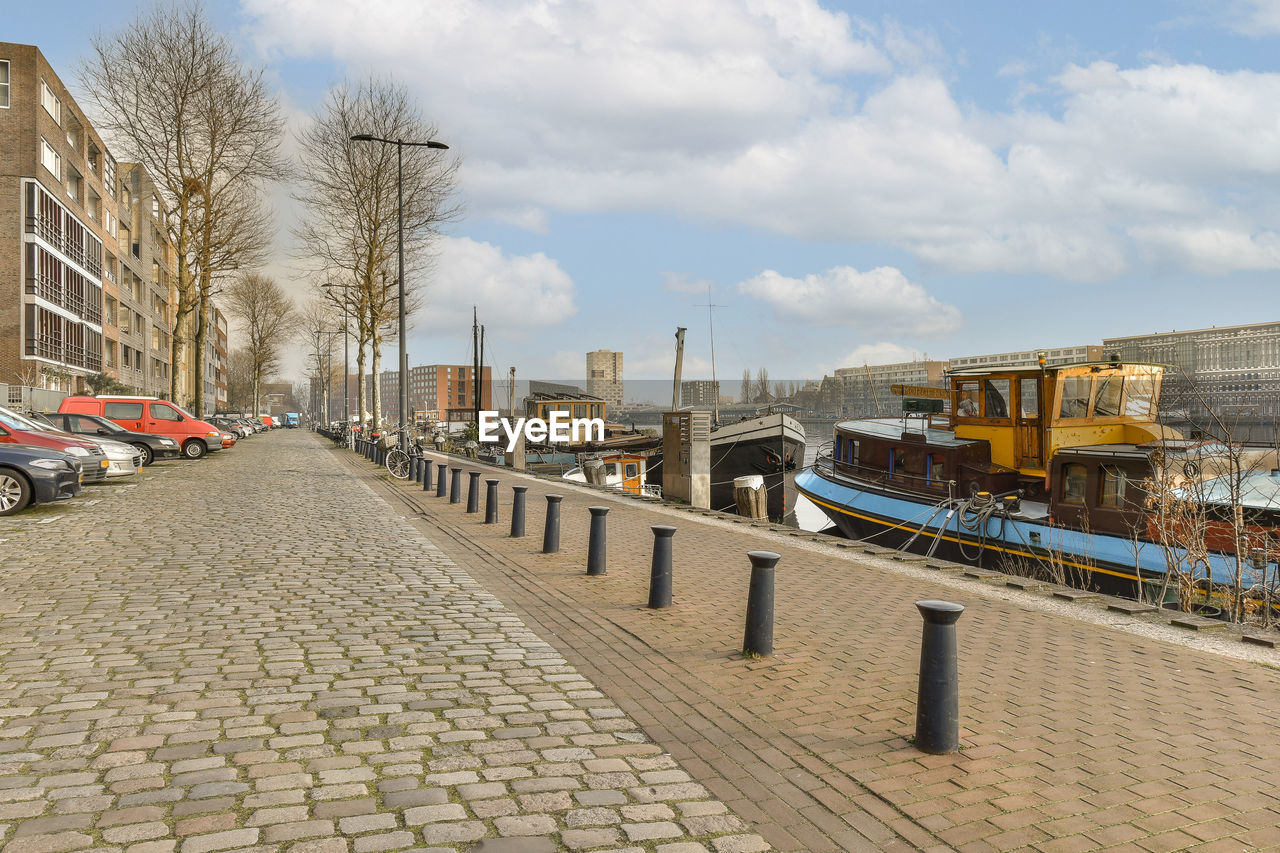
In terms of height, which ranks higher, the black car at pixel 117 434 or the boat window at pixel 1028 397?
the boat window at pixel 1028 397

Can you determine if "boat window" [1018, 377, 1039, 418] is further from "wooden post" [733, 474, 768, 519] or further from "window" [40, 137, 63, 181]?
"window" [40, 137, 63, 181]

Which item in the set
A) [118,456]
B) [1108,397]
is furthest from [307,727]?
[118,456]

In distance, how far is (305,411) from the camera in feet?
523

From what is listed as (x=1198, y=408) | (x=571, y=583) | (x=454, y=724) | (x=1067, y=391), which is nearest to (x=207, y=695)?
(x=454, y=724)

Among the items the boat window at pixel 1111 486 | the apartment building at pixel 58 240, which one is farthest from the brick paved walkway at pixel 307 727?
the apartment building at pixel 58 240

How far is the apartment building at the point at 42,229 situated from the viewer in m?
38.9

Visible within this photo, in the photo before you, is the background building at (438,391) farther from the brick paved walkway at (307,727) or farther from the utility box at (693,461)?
the brick paved walkway at (307,727)

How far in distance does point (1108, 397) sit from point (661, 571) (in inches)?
443

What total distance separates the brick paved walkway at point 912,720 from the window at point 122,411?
22.4m

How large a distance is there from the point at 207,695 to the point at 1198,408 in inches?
449

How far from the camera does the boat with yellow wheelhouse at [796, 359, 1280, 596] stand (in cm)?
1062

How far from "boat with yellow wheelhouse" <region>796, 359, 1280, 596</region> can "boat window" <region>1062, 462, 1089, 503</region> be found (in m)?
0.02

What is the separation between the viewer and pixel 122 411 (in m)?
26.0

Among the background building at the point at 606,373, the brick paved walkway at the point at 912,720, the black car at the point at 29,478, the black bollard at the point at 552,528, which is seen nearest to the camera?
the brick paved walkway at the point at 912,720
